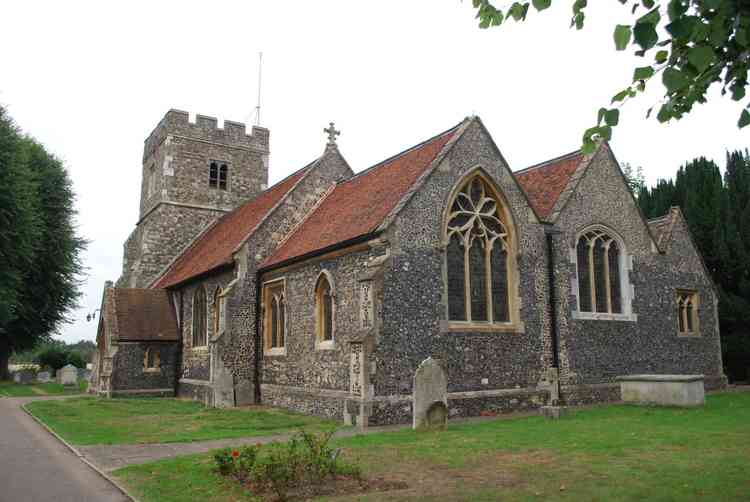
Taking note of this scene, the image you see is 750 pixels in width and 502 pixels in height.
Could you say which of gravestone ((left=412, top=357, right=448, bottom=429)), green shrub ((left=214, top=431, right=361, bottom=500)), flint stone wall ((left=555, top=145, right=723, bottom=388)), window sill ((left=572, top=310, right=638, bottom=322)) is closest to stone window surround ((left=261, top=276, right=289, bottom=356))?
gravestone ((left=412, top=357, right=448, bottom=429))

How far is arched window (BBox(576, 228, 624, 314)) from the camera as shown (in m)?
18.9

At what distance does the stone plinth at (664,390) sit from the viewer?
16.1 m

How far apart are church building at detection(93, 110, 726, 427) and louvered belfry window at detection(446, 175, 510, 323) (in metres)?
0.05

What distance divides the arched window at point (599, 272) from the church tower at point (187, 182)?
18.2 m

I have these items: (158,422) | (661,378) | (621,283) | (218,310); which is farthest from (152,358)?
(661,378)

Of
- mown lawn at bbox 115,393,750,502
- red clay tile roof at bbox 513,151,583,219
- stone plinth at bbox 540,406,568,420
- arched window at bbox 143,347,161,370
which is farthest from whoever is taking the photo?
arched window at bbox 143,347,161,370

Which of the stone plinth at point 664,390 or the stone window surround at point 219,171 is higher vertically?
the stone window surround at point 219,171

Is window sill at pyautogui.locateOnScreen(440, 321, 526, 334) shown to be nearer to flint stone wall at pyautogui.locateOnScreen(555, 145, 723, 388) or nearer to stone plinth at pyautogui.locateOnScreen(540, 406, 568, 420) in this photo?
flint stone wall at pyautogui.locateOnScreen(555, 145, 723, 388)

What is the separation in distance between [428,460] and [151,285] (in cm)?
2270

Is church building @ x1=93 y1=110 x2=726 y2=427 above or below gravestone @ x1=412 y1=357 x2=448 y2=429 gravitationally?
above

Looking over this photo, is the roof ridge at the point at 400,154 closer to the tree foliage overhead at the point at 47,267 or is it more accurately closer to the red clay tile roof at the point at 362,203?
the red clay tile roof at the point at 362,203

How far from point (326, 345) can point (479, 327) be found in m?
3.97

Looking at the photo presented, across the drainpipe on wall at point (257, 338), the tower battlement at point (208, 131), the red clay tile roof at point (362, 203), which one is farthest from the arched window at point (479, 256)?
the tower battlement at point (208, 131)

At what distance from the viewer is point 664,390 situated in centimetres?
1659
